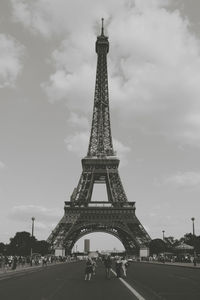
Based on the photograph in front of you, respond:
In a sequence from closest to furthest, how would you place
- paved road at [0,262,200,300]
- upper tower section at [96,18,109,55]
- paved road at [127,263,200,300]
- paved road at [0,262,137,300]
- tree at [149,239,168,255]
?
paved road at [0,262,137,300]
paved road at [0,262,200,300]
paved road at [127,263,200,300]
upper tower section at [96,18,109,55]
tree at [149,239,168,255]

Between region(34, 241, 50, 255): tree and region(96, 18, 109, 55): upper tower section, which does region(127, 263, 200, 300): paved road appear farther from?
region(96, 18, 109, 55): upper tower section

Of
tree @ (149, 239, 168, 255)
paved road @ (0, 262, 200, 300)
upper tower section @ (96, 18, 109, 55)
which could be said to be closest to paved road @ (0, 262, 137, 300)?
paved road @ (0, 262, 200, 300)

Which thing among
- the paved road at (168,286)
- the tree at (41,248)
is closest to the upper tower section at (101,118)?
the tree at (41,248)

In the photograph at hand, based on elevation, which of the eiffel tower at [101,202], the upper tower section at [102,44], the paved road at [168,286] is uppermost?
the upper tower section at [102,44]

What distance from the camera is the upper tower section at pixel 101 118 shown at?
105 m

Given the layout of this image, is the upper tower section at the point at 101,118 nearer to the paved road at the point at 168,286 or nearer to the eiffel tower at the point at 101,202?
the eiffel tower at the point at 101,202

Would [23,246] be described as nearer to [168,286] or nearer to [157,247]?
[157,247]

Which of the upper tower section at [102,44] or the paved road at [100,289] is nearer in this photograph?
the paved road at [100,289]

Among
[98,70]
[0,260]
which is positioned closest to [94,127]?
[98,70]

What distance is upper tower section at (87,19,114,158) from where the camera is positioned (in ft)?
344

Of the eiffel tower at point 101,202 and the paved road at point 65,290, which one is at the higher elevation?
the eiffel tower at point 101,202

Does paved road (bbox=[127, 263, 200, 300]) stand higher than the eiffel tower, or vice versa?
the eiffel tower

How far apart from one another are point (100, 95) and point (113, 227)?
32.6 metres

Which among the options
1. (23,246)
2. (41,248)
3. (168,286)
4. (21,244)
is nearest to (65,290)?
(168,286)
